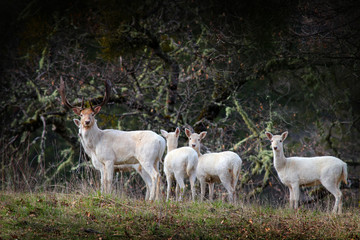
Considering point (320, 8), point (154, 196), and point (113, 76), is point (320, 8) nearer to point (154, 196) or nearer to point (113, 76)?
point (154, 196)

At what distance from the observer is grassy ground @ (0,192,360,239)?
6008 mm

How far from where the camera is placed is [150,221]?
6.50 metres

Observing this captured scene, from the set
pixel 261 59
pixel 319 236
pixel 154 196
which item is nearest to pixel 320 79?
pixel 261 59

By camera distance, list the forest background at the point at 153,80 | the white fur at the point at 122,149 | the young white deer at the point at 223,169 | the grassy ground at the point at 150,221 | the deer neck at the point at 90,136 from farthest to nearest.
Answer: the forest background at the point at 153,80 < the young white deer at the point at 223,169 < the deer neck at the point at 90,136 < the white fur at the point at 122,149 < the grassy ground at the point at 150,221

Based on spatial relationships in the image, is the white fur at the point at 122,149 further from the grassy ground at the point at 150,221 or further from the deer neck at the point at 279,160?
the deer neck at the point at 279,160

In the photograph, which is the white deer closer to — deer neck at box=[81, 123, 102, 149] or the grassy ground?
deer neck at box=[81, 123, 102, 149]

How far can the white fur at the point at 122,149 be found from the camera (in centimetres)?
867

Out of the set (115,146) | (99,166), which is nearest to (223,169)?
(115,146)

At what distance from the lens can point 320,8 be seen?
289 inches

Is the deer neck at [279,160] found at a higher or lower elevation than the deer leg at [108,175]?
higher

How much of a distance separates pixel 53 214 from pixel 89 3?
3.77m

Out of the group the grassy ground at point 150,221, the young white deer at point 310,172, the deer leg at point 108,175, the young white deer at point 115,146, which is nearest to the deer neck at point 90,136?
the young white deer at point 115,146

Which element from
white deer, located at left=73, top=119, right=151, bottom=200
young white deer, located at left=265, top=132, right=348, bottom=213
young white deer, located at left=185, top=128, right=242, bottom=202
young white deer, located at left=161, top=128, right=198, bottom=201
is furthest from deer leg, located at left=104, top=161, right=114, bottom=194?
young white deer, located at left=265, top=132, right=348, bottom=213

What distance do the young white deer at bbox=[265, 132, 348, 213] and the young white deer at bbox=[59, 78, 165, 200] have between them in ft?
8.00
